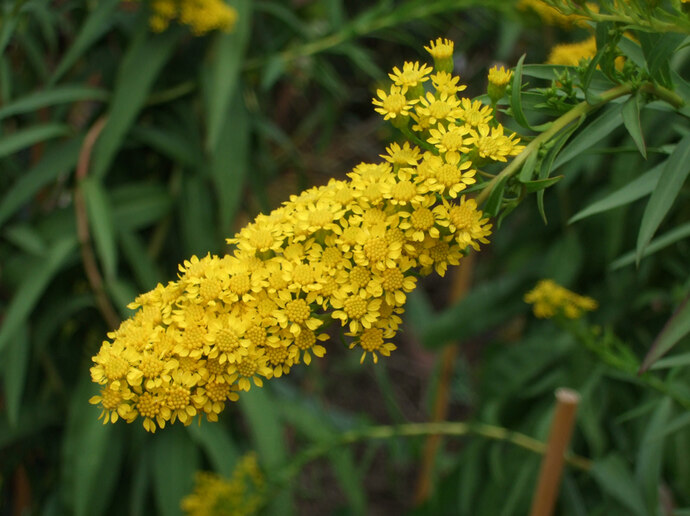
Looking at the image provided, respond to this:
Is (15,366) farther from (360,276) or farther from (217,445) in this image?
(360,276)

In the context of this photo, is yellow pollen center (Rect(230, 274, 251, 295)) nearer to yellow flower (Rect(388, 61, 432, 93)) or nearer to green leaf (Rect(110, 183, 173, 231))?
yellow flower (Rect(388, 61, 432, 93))

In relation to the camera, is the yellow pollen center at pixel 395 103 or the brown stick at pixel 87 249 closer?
the yellow pollen center at pixel 395 103

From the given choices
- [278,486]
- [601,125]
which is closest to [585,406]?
[278,486]

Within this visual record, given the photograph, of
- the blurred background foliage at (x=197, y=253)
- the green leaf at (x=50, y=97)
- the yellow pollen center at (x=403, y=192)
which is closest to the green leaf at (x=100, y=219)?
the blurred background foliage at (x=197, y=253)

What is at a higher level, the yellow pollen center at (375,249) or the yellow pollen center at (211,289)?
the yellow pollen center at (211,289)

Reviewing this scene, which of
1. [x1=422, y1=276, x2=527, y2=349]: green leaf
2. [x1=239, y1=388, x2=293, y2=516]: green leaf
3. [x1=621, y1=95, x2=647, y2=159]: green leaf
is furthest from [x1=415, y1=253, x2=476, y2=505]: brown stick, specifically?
[x1=621, y1=95, x2=647, y2=159]: green leaf

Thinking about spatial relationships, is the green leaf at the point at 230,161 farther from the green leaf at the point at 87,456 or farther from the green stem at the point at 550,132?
the green stem at the point at 550,132

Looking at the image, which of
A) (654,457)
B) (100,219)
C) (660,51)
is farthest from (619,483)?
(100,219)

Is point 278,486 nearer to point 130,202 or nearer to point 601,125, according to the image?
point 130,202
